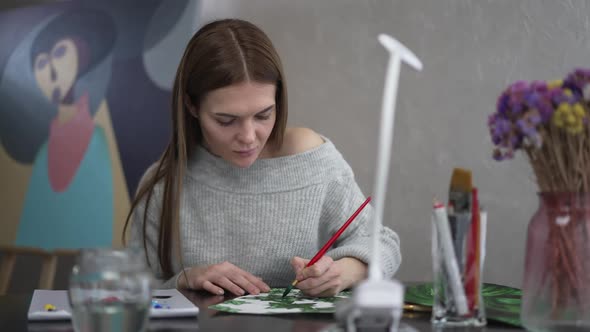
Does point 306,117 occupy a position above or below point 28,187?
above

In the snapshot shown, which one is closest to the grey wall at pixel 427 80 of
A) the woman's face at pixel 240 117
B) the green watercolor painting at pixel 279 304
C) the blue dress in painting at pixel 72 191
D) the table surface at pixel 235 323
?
the blue dress in painting at pixel 72 191

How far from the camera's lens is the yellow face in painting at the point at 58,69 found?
272cm

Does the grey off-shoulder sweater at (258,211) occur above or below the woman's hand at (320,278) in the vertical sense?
above

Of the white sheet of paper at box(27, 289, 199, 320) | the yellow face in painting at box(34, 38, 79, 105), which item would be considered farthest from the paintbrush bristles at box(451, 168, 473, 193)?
the yellow face in painting at box(34, 38, 79, 105)

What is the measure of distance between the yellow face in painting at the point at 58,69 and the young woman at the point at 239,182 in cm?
117

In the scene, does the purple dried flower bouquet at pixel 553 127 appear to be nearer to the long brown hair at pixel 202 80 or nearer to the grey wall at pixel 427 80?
the long brown hair at pixel 202 80

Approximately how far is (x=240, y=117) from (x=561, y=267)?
0.77m

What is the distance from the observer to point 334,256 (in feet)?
4.82

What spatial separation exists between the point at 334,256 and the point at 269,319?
0.44m

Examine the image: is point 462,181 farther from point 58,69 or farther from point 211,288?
point 58,69

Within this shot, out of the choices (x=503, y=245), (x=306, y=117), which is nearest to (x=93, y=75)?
(x=306, y=117)

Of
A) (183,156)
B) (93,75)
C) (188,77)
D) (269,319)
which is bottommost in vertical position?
(269,319)

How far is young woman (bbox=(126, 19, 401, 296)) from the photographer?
5.01 ft

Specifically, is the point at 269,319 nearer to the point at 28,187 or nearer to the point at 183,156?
the point at 183,156
